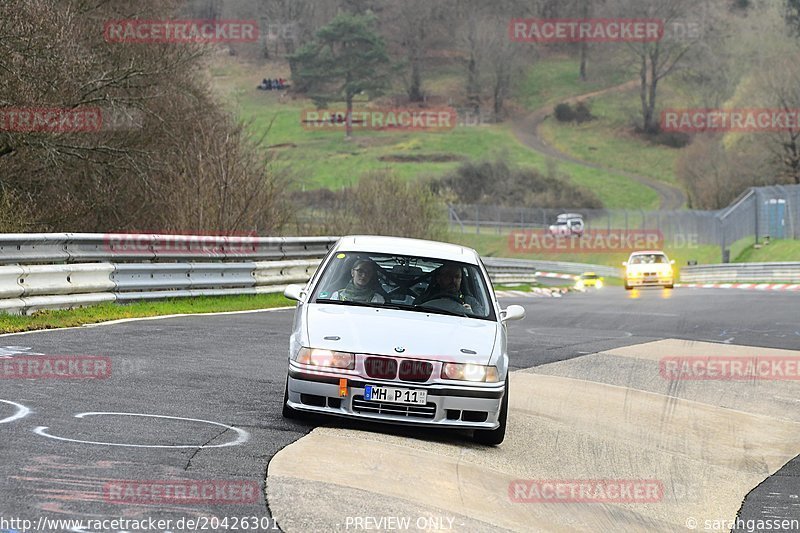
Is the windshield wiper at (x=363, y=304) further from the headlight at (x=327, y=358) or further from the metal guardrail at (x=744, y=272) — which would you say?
the metal guardrail at (x=744, y=272)

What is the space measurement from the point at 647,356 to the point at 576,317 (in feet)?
22.9

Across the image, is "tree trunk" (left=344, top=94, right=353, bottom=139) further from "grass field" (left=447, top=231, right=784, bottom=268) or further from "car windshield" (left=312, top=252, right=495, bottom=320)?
"car windshield" (left=312, top=252, right=495, bottom=320)

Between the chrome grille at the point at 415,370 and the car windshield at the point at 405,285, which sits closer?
the chrome grille at the point at 415,370

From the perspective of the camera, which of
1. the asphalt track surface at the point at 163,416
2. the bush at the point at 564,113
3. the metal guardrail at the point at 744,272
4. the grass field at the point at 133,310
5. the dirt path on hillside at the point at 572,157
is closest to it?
the asphalt track surface at the point at 163,416

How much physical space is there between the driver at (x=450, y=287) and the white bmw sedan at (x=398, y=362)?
0.31 ft

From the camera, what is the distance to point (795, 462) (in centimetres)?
1076

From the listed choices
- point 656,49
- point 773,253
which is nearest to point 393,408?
point 773,253

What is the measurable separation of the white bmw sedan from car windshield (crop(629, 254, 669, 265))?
31.3 metres

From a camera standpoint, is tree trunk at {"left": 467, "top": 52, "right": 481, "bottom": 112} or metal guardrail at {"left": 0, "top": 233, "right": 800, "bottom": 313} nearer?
metal guardrail at {"left": 0, "top": 233, "right": 800, "bottom": 313}

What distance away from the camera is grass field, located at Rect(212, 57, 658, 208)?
346 feet

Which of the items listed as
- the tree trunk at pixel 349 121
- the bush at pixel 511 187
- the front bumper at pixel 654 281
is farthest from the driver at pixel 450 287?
the tree trunk at pixel 349 121

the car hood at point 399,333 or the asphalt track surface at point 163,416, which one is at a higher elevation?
the car hood at point 399,333

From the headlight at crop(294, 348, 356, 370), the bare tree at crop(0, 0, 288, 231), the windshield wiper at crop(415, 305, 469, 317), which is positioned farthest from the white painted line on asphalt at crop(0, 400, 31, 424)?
the bare tree at crop(0, 0, 288, 231)

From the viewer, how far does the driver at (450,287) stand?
412 inches
